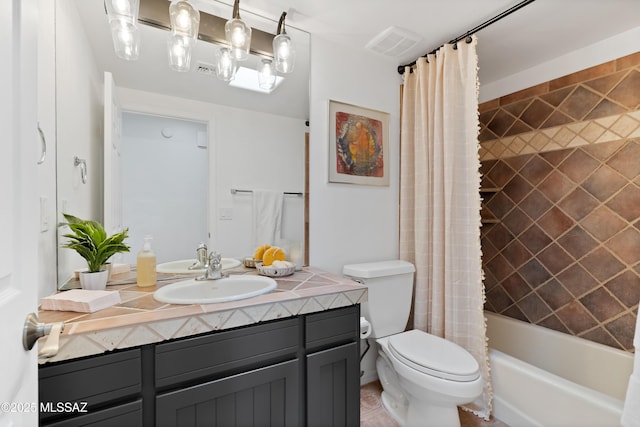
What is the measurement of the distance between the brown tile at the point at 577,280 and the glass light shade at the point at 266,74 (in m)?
2.25

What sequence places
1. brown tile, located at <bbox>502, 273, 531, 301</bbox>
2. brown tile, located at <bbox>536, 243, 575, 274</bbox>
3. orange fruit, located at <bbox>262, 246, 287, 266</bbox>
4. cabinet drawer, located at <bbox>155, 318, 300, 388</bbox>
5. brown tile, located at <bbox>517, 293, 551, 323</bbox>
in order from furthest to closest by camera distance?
brown tile, located at <bbox>502, 273, 531, 301</bbox> → brown tile, located at <bbox>517, 293, 551, 323</bbox> → brown tile, located at <bbox>536, 243, 575, 274</bbox> → orange fruit, located at <bbox>262, 246, 287, 266</bbox> → cabinet drawer, located at <bbox>155, 318, 300, 388</bbox>

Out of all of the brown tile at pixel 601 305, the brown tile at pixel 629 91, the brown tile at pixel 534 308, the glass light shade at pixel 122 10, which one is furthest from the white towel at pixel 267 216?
the brown tile at pixel 629 91

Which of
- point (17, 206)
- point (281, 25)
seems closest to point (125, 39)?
point (281, 25)

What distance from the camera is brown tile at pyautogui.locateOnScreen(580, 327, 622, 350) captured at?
175 centimetres

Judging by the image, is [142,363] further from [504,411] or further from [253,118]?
[504,411]

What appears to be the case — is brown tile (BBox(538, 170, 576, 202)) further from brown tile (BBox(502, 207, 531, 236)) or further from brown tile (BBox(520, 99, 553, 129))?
brown tile (BBox(520, 99, 553, 129))

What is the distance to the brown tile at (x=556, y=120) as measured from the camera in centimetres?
196

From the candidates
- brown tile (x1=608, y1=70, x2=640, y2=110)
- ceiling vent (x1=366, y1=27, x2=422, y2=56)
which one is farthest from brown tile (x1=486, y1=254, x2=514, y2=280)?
ceiling vent (x1=366, y1=27, x2=422, y2=56)

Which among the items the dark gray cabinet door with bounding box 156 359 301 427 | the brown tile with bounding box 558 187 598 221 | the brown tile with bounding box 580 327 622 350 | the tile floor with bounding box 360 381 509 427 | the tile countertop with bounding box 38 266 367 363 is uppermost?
the brown tile with bounding box 558 187 598 221

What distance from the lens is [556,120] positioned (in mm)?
2006

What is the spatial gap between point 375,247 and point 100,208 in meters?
1.57

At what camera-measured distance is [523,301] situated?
2166 millimetres

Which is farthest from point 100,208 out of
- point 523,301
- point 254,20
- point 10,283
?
point 523,301

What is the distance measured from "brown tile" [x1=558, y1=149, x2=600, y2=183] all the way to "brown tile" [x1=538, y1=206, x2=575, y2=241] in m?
Result: 0.24
